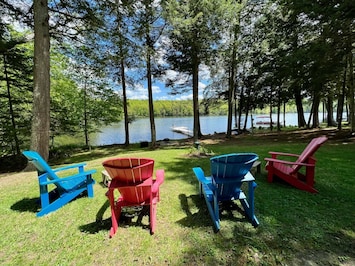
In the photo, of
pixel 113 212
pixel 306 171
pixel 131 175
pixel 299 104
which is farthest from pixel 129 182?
pixel 299 104

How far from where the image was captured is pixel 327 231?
2625mm

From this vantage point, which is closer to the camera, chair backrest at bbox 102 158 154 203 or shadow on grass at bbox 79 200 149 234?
chair backrest at bbox 102 158 154 203

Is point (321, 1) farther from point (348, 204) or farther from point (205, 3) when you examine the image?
point (348, 204)

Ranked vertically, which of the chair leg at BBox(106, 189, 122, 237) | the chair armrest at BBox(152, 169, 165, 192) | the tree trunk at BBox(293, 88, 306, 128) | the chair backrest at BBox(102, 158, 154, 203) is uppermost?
the tree trunk at BBox(293, 88, 306, 128)

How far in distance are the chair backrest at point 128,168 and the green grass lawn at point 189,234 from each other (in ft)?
2.30

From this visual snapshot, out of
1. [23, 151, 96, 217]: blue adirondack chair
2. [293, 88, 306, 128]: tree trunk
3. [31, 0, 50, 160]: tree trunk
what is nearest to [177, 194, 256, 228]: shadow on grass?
[23, 151, 96, 217]: blue adirondack chair

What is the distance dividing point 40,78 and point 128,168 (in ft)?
18.8

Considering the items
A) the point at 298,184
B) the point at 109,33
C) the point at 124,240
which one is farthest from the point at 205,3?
the point at 124,240

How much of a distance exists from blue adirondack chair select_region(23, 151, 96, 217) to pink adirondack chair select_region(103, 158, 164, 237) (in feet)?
3.67

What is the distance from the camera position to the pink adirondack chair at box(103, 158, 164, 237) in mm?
2562

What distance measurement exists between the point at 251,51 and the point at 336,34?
557 cm

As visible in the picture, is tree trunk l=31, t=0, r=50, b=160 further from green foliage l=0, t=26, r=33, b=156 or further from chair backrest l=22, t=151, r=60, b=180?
chair backrest l=22, t=151, r=60, b=180

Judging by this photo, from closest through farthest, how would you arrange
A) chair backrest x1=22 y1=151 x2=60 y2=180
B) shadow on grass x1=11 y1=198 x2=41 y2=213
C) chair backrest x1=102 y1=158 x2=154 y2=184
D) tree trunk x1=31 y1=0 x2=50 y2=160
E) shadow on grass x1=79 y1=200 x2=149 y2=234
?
chair backrest x1=102 y1=158 x2=154 y2=184, shadow on grass x1=79 y1=200 x2=149 y2=234, chair backrest x1=22 y1=151 x2=60 y2=180, shadow on grass x1=11 y1=198 x2=41 y2=213, tree trunk x1=31 y1=0 x2=50 y2=160

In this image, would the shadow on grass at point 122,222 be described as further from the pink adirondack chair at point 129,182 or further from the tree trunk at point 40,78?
the tree trunk at point 40,78
